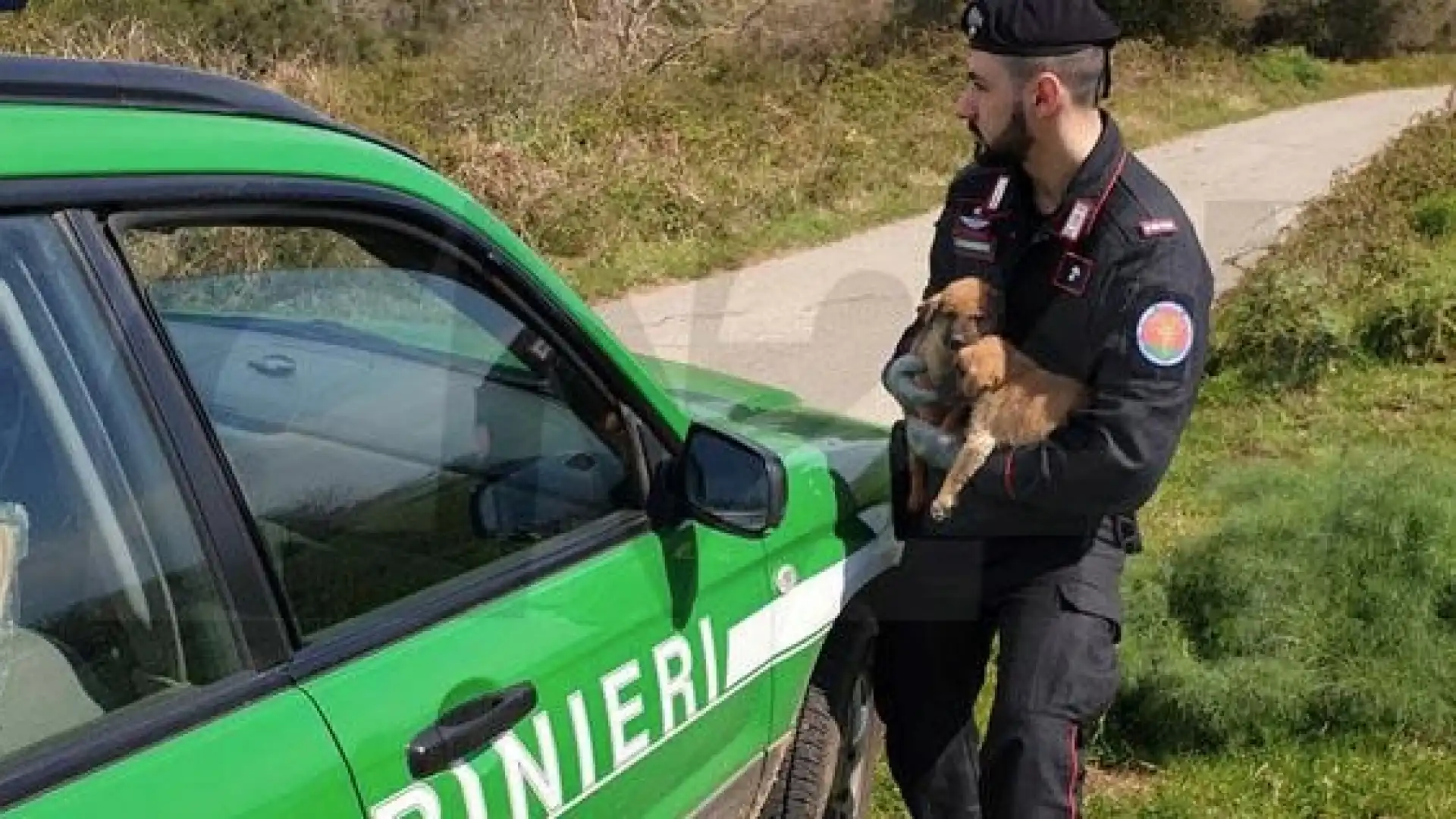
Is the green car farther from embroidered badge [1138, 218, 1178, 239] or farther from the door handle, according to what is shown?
embroidered badge [1138, 218, 1178, 239]

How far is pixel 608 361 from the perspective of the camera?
2332mm

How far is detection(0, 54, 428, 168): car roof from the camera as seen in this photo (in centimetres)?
161

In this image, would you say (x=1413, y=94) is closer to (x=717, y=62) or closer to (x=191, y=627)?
(x=717, y=62)

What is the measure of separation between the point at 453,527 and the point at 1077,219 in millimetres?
1274

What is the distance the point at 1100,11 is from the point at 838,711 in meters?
1.45

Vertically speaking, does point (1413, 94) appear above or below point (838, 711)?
above

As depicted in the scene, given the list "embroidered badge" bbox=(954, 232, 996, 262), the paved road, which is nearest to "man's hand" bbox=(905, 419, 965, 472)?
"embroidered badge" bbox=(954, 232, 996, 262)

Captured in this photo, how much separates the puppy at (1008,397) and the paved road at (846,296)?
13.2 ft

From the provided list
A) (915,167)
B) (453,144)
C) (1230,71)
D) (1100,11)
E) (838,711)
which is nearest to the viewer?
(1100,11)

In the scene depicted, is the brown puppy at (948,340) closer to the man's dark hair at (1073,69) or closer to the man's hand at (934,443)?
the man's hand at (934,443)

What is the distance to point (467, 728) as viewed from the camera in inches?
72.4

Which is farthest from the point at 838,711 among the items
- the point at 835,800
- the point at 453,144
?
the point at 453,144

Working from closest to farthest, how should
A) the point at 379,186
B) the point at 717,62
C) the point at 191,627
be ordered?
the point at 191,627, the point at 379,186, the point at 717,62

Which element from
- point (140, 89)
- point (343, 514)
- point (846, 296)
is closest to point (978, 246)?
point (343, 514)
